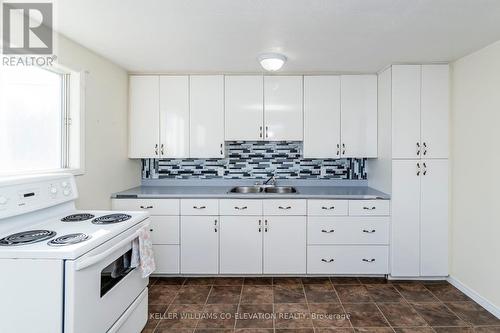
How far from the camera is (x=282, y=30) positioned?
6.84 feet

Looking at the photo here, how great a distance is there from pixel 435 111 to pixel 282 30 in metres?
1.82

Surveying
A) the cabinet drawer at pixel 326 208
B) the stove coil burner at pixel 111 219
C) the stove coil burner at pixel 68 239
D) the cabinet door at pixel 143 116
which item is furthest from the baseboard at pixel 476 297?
the cabinet door at pixel 143 116

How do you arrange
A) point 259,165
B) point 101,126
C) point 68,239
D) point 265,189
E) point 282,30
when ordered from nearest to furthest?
point 68,239 < point 282,30 < point 101,126 < point 265,189 < point 259,165

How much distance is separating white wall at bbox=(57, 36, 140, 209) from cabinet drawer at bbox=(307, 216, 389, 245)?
204cm

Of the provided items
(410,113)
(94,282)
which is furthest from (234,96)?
(94,282)

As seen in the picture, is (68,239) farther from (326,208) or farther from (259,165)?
(259,165)

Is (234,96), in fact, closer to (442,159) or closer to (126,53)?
(126,53)

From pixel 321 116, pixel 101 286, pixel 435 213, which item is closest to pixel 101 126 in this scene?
pixel 101 286

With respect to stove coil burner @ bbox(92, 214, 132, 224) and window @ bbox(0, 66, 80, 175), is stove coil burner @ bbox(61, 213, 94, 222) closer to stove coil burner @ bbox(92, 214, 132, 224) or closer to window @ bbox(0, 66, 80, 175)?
stove coil burner @ bbox(92, 214, 132, 224)

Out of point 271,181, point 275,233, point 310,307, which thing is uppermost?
point 271,181

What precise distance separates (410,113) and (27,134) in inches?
130

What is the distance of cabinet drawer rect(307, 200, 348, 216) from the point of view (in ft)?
9.47

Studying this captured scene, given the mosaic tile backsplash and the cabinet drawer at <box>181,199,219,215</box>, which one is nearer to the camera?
the cabinet drawer at <box>181,199,219,215</box>

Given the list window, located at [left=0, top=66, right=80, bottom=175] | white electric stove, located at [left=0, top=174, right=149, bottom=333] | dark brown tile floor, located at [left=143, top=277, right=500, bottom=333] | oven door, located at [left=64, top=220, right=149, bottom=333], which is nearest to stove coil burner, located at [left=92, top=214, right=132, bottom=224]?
white electric stove, located at [left=0, top=174, right=149, bottom=333]
